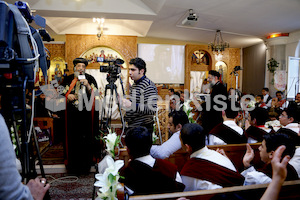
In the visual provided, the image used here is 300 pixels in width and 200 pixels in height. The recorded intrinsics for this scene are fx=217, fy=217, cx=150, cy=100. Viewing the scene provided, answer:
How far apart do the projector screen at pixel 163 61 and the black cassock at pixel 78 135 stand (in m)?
5.63

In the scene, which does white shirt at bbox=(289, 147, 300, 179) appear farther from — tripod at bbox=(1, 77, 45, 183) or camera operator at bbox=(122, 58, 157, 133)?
tripod at bbox=(1, 77, 45, 183)

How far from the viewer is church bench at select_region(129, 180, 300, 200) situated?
112 centimetres

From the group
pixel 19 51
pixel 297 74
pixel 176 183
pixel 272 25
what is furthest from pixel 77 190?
pixel 297 74

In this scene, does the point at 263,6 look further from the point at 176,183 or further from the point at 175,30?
the point at 176,183

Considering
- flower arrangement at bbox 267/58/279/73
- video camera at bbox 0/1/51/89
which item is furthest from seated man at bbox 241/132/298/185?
flower arrangement at bbox 267/58/279/73

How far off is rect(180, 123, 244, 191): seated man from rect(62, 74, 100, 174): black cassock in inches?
84.3

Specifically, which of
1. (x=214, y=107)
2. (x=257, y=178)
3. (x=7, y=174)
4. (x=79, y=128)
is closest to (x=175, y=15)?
(x=214, y=107)

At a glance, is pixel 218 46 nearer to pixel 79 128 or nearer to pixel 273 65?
A: pixel 273 65

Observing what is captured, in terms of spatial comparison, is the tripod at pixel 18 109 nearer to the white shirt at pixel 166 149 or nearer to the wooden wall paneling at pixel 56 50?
the white shirt at pixel 166 149

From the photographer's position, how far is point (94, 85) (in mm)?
3514

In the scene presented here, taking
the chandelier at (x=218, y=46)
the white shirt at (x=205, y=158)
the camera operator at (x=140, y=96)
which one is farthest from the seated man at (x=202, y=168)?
the chandelier at (x=218, y=46)

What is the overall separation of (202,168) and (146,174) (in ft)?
1.30

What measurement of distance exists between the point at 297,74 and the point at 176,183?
27.3ft

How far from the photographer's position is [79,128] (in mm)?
3404
